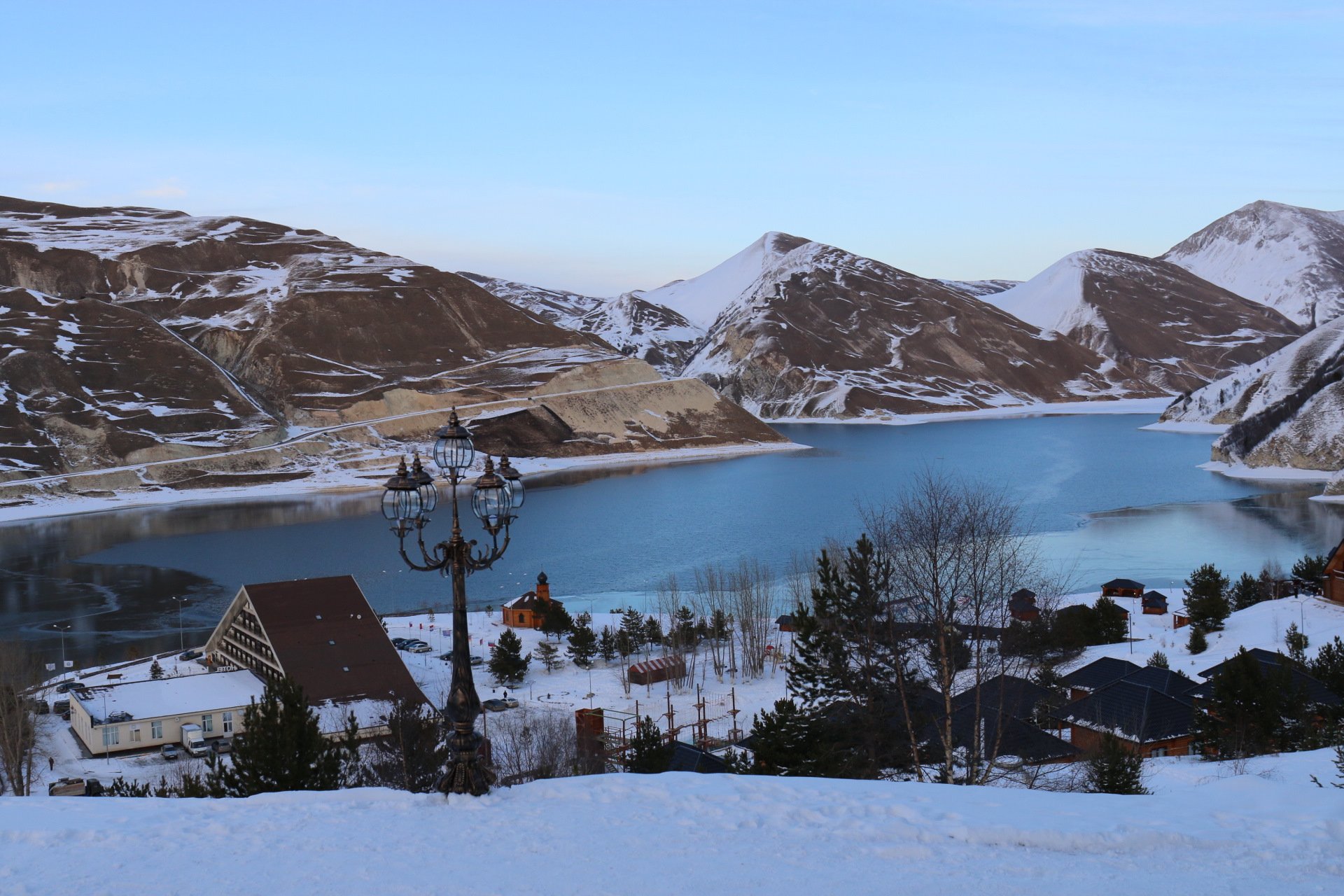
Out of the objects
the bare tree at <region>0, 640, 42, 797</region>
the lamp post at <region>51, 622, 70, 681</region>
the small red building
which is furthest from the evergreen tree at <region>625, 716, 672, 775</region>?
the lamp post at <region>51, 622, 70, 681</region>

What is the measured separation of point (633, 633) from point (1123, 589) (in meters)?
15.4

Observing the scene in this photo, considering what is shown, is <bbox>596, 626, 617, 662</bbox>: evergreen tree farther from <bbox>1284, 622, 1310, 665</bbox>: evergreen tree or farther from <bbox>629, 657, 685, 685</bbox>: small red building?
<bbox>1284, 622, 1310, 665</bbox>: evergreen tree

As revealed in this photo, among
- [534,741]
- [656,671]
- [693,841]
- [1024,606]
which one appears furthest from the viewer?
[1024,606]

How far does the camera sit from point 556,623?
29.0 m

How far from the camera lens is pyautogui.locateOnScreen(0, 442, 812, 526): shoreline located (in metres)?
64.3

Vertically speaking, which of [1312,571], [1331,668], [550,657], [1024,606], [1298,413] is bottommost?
[550,657]

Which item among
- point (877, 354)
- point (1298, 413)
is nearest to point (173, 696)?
point (1298, 413)

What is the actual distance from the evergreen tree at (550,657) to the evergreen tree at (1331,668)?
16.2 m

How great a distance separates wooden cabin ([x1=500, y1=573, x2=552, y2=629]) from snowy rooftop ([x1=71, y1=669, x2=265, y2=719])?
9.45 metres

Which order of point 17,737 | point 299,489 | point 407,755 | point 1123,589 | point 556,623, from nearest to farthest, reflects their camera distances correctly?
1. point 407,755
2. point 17,737
3. point 556,623
4. point 1123,589
5. point 299,489

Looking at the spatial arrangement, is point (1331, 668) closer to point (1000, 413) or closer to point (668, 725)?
point (668, 725)

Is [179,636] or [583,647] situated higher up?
[583,647]

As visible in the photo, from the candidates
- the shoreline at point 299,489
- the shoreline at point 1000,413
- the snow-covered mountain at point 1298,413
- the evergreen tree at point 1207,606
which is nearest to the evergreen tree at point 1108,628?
the evergreen tree at point 1207,606

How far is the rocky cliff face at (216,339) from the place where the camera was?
7819cm
